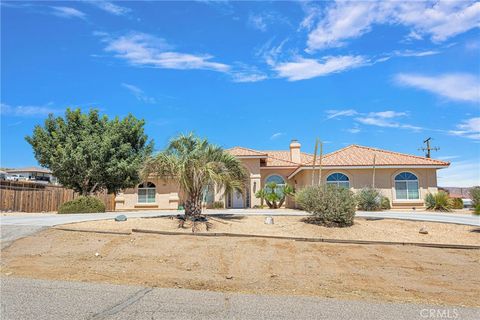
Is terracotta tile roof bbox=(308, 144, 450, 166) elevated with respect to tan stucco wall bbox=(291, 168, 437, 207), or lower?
elevated

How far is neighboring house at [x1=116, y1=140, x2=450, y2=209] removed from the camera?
27094 mm

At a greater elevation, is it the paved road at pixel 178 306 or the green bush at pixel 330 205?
the green bush at pixel 330 205

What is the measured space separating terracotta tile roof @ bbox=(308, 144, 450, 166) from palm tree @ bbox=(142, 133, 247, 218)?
1375cm

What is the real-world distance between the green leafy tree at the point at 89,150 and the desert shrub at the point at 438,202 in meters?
19.5

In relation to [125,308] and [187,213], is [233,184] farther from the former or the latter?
[125,308]

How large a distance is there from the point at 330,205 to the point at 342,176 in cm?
1419

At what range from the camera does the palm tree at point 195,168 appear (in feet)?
45.1

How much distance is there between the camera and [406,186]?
1074 inches

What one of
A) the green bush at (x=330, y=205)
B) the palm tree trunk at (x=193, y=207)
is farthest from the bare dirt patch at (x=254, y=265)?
the green bush at (x=330, y=205)

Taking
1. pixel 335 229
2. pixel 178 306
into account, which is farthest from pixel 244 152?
pixel 178 306

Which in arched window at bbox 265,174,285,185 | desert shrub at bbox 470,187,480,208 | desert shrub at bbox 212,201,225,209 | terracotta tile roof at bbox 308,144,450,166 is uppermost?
terracotta tile roof at bbox 308,144,450,166

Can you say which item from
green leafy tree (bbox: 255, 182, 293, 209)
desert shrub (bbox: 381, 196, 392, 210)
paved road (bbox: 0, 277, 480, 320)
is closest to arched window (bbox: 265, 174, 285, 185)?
green leafy tree (bbox: 255, 182, 293, 209)

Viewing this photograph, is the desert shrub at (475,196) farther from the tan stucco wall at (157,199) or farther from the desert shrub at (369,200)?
the tan stucco wall at (157,199)

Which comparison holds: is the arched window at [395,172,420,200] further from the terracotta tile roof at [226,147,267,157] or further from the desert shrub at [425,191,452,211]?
the terracotta tile roof at [226,147,267,157]
